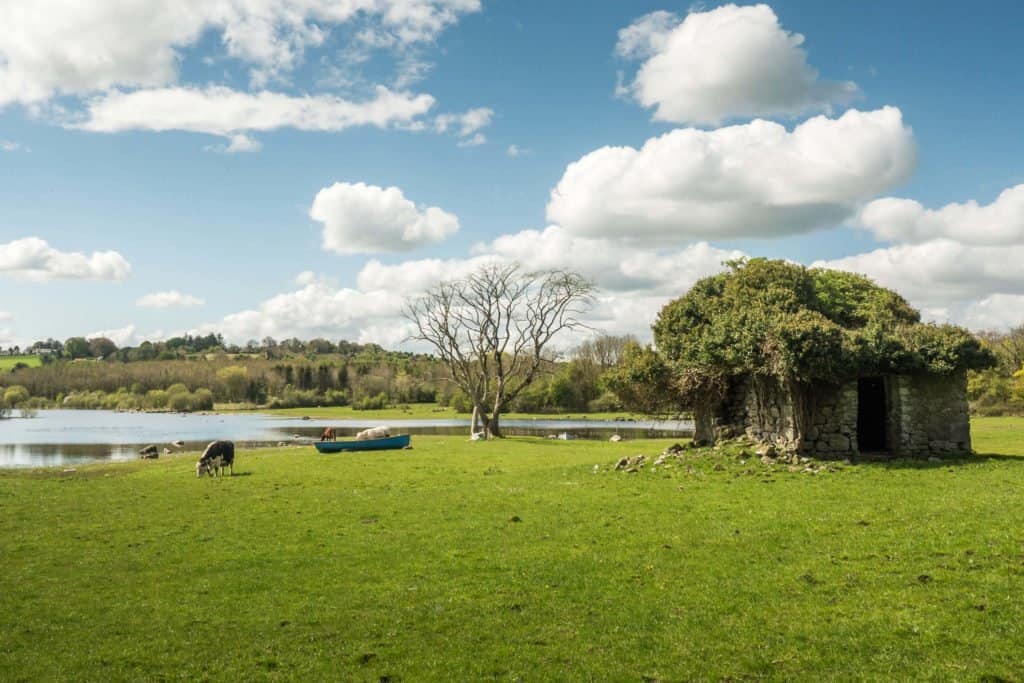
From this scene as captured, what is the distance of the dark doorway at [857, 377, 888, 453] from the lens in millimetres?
29750

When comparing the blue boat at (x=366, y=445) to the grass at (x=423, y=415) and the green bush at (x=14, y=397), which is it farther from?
the green bush at (x=14, y=397)

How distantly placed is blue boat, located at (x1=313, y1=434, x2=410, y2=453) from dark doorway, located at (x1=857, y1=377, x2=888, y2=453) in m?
25.1

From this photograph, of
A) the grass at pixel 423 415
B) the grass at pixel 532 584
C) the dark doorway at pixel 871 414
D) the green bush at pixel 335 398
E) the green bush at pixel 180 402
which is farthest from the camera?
the green bush at pixel 335 398

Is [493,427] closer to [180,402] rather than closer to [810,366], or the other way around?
[810,366]

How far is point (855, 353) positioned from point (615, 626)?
19414 mm

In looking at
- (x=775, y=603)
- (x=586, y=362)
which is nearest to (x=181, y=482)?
(x=775, y=603)

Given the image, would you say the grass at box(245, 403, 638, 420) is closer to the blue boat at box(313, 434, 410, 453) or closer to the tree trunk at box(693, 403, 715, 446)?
the blue boat at box(313, 434, 410, 453)

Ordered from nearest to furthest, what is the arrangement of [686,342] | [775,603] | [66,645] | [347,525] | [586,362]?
[66,645] < [775,603] < [347,525] < [686,342] < [586,362]

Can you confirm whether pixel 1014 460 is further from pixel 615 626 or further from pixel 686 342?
pixel 615 626

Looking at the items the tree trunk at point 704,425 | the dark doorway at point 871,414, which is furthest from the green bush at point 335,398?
the dark doorway at point 871,414

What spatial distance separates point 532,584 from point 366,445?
31.1 meters

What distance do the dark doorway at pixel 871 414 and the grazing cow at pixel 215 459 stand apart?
89.0 ft

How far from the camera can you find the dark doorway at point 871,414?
97.6ft

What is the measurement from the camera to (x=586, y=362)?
383ft
